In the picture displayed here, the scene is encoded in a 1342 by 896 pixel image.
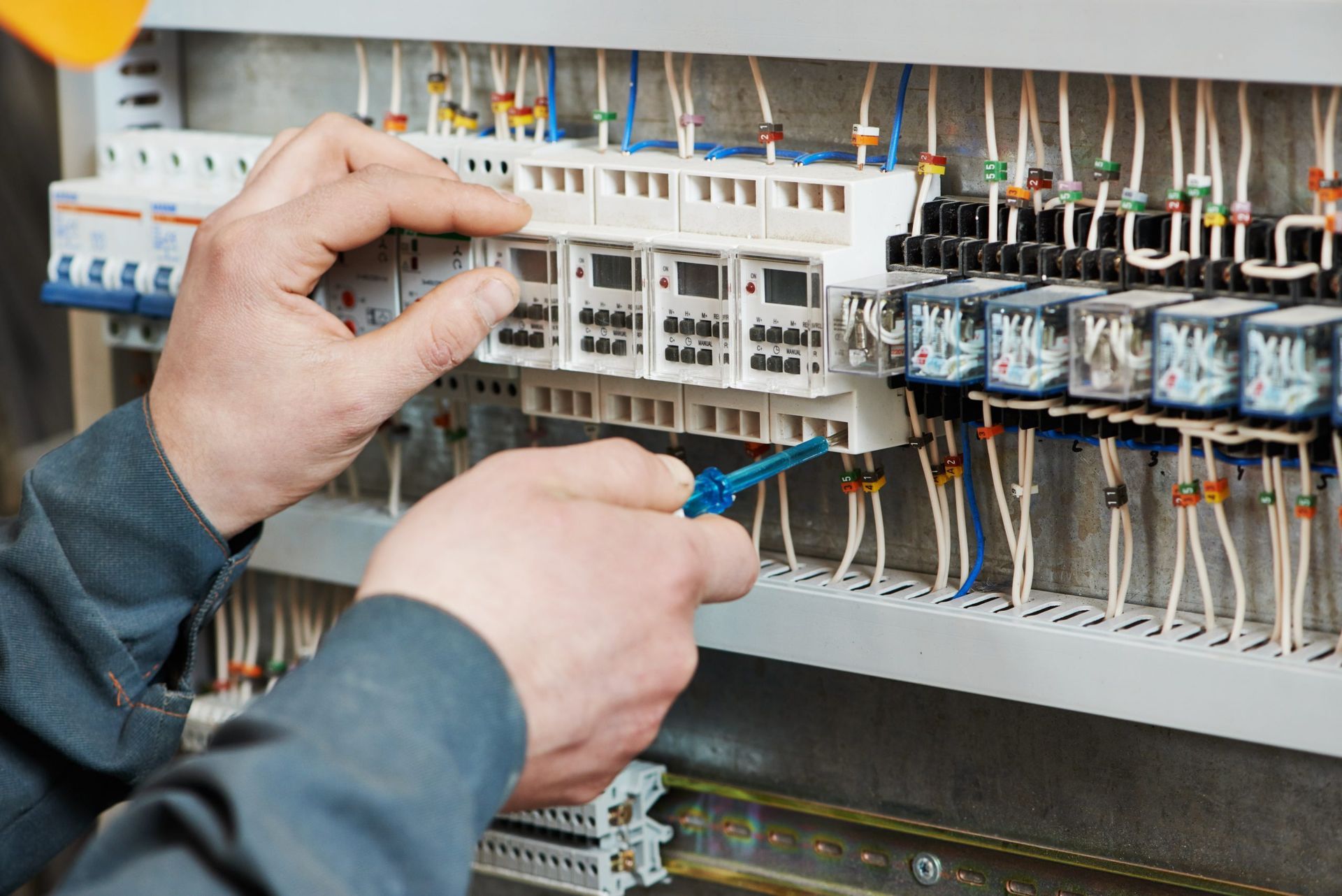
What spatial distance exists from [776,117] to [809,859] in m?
0.66

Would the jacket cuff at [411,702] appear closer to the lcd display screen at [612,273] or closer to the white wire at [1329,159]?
the lcd display screen at [612,273]

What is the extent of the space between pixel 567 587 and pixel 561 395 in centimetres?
49

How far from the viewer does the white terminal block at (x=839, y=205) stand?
3.47ft

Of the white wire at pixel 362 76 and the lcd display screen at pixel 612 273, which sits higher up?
the white wire at pixel 362 76

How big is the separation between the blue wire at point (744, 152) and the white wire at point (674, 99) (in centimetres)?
2

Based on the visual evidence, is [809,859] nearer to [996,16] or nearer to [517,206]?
[517,206]

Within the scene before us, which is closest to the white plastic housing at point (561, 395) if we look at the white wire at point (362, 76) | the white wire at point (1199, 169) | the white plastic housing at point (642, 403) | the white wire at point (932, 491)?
the white plastic housing at point (642, 403)

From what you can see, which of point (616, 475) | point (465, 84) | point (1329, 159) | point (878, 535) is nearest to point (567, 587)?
point (616, 475)

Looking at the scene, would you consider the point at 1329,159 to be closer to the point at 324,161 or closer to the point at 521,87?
the point at 521,87

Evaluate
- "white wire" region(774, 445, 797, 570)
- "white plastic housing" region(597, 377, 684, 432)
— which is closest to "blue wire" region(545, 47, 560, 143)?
"white plastic housing" region(597, 377, 684, 432)

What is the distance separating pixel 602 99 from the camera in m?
1.26

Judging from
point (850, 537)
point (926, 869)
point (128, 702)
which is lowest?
point (926, 869)

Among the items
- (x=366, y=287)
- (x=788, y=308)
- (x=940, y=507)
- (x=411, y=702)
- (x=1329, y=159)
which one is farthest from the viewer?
(x=366, y=287)

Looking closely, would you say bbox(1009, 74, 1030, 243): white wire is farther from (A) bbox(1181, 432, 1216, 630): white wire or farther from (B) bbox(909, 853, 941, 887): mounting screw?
(B) bbox(909, 853, 941, 887): mounting screw
